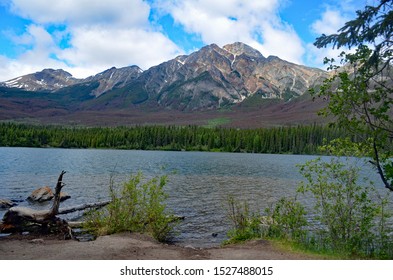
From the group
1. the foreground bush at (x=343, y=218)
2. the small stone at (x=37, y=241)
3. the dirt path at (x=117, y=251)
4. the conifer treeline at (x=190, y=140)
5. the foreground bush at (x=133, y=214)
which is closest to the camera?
the dirt path at (x=117, y=251)

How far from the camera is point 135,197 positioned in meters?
19.4

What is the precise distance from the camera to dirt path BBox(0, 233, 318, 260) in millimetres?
13328

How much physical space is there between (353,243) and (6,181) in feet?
152

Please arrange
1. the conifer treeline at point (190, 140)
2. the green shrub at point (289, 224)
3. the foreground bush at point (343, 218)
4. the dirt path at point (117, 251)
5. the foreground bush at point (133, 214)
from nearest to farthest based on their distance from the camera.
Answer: the dirt path at point (117, 251)
the foreground bush at point (343, 218)
the green shrub at point (289, 224)
the foreground bush at point (133, 214)
the conifer treeline at point (190, 140)

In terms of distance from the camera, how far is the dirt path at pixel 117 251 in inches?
525

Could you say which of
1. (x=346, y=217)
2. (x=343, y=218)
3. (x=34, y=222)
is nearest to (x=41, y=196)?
(x=34, y=222)

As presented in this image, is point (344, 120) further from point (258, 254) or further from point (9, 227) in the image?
point (9, 227)

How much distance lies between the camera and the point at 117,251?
14258mm

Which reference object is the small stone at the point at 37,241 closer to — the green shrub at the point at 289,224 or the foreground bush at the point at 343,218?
the green shrub at the point at 289,224

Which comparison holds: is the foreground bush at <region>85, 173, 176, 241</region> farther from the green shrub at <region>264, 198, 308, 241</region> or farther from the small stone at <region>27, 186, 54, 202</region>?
the small stone at <region>27, 186, 54, 202</region>

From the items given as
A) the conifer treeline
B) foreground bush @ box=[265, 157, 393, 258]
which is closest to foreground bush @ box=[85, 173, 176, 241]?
foreground bush @ box=[265, 157, 393, 258]

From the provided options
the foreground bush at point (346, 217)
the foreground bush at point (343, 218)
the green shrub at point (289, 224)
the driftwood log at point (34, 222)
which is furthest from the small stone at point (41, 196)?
the foreground bush at point (346, 217)

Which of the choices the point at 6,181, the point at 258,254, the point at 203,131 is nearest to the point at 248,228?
the point at 258,254
